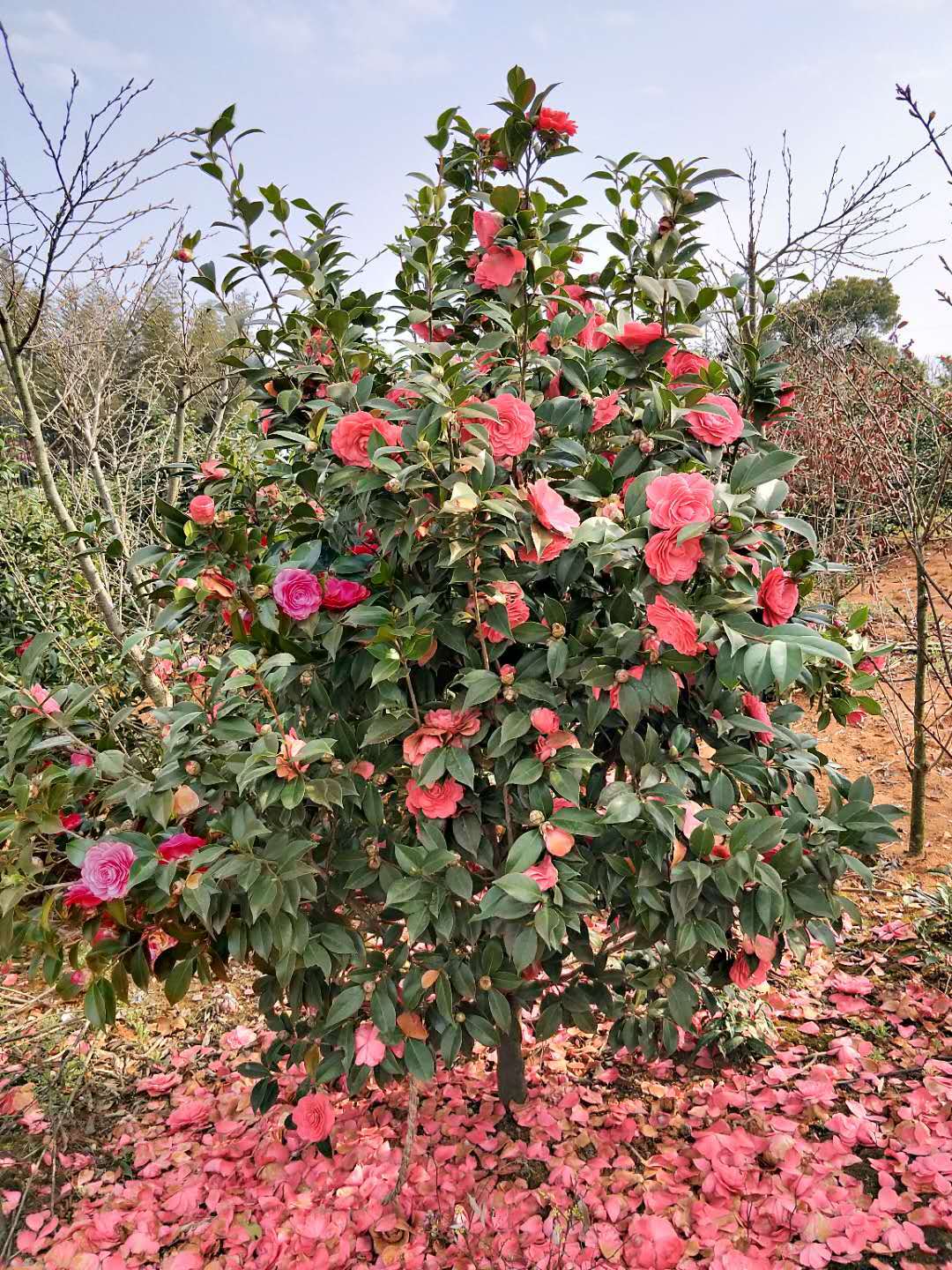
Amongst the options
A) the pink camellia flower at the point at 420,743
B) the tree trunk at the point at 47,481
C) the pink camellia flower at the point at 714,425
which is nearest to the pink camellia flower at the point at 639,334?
the pink camellia flower at the point at 714,425

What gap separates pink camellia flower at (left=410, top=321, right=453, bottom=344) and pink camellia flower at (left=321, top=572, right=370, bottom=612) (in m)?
0.56

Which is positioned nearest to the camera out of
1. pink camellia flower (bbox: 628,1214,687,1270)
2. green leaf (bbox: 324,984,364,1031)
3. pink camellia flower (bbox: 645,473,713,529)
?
pink camellia flower (bbox: 645,473,713,529)

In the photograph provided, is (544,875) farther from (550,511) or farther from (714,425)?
(714,425)

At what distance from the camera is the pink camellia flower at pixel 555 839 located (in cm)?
134

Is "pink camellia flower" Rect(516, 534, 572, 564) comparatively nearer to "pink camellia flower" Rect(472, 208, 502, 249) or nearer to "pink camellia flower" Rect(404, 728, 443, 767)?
"pink camellia flower" Rect(404, 728, 443, 767)

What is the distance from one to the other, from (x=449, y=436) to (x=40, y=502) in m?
3.79

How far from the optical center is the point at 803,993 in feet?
8.15

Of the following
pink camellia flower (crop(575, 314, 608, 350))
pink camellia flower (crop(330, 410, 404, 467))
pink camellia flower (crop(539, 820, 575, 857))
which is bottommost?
pink camellia flower (crop(539, 820, 575, 857))

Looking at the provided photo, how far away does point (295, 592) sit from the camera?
4.53 feet

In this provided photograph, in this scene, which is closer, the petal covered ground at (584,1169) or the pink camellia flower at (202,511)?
the pink camellia flower at (202,511)

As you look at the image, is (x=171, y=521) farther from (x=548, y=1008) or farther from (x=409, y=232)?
(x=548, y=1008)

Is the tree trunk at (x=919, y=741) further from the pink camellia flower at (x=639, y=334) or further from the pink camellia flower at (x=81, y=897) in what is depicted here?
the pink camellia flower at (x=81, y=897)

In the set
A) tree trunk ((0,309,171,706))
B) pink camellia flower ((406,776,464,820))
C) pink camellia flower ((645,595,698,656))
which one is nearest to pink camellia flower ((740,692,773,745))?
pink camellia flower ((645,595,698,656))

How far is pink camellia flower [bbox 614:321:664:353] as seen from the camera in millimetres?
1422
